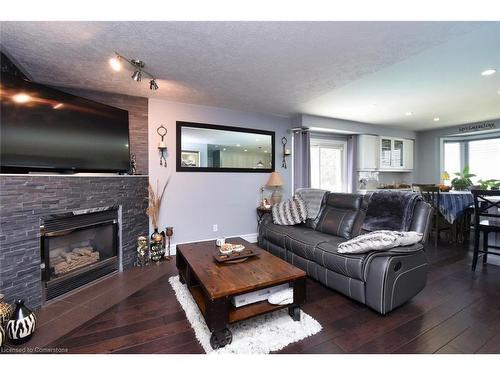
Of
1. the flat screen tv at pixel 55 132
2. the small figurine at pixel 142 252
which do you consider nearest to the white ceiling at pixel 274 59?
the flat screen tv at pixel 55 132

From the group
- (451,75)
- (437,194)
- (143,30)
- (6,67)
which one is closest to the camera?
(143,30)

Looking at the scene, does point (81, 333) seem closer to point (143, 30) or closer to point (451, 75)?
point (143, 30)

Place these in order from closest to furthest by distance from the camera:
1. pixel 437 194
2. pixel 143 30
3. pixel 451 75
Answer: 1. pixel 143 30
2. pixel 451 75
3. pixel 437 194

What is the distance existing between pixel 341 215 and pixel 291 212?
0.69 metres

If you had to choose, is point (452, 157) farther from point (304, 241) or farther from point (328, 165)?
point (304, 241)

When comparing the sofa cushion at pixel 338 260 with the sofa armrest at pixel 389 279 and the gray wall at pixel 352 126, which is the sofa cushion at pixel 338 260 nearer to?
the sofa armrest at pixel 389 279

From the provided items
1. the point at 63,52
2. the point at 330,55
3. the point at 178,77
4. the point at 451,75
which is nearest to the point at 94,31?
the point at 63,52

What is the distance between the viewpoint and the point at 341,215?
9.30 feet

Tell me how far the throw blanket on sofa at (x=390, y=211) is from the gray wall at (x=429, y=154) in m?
4.62

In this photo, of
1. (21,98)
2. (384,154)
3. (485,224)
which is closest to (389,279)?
(485,224)

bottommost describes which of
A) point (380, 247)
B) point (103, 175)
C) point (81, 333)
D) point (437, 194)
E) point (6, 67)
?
point (81, 333)

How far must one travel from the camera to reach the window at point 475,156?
5.11 metres
